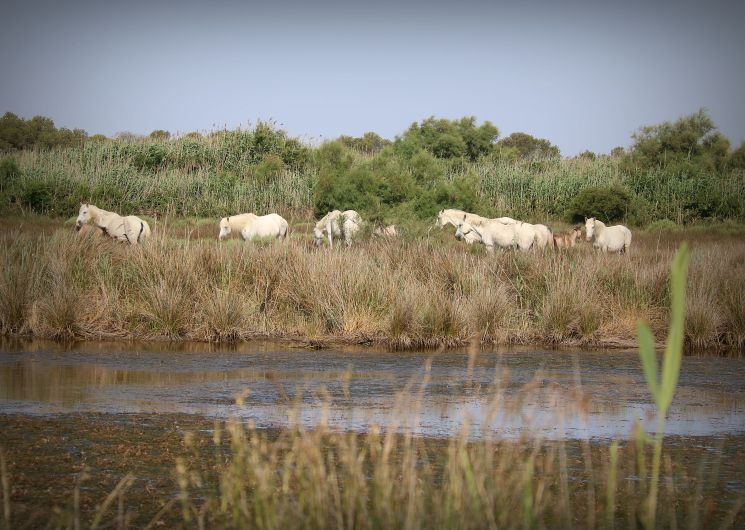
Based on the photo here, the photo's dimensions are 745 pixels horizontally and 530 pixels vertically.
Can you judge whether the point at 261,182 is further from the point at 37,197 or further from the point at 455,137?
the point at 455,137

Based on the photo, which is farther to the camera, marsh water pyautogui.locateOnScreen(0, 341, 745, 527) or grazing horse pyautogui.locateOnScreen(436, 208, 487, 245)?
grazing horse pyautogui.locateOnScreen(436, 208, 487, 245)

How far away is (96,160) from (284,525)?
38.7 m

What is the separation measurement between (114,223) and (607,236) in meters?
12.8

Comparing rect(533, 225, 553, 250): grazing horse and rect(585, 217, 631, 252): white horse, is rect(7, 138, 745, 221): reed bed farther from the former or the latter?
rect(533, 225, 553, 250): grazing horse

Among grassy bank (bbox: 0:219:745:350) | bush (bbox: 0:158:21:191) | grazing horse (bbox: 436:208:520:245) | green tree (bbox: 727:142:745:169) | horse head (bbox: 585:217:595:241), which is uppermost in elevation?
green tree (bbox: 727:142:745:169)

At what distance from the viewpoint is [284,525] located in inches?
169

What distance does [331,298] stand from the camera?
14.8 meters

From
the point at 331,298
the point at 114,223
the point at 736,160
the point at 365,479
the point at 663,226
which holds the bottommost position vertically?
the point at 365,479

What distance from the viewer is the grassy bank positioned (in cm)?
1443

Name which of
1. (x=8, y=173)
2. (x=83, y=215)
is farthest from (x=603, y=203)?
(x=8, y=173)

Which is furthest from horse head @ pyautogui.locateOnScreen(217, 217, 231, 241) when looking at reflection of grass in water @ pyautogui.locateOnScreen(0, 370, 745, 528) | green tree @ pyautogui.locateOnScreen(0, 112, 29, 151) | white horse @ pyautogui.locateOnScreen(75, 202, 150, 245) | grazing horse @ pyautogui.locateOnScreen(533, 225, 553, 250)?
green tree @ pyautogui.locateOnScreen(0, 112, 29, 151)

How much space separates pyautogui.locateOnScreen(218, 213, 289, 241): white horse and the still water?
42.3 feet

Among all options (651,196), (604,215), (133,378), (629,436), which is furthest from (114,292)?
(651,196)

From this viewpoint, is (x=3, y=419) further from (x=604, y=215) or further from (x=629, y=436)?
(x=604, y=215)
